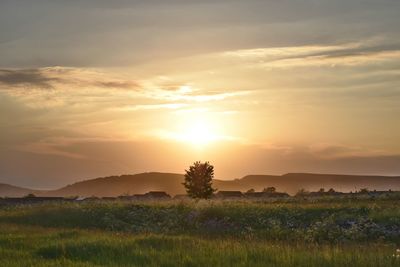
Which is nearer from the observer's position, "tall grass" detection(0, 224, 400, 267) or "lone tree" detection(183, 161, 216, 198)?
"tall grass" detection(0, 224, 400, 267)

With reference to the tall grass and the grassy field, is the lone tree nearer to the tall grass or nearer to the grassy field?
the grassy field

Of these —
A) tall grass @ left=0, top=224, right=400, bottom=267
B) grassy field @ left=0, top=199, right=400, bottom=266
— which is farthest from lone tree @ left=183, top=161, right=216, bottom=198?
tall grass @ left=0, top=224, right=400, bottom=267

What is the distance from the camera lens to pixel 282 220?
37.1 m

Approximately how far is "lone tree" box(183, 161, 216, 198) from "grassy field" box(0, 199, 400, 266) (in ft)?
117

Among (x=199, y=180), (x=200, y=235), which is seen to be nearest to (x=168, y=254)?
(x=200, y=235)

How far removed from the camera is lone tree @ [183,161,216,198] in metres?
81.7

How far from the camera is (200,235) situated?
94.4 feet

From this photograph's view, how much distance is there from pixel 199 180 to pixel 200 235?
2097 inches

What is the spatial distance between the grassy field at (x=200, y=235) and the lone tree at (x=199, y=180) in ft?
117

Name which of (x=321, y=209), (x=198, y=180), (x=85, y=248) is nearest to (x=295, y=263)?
(x=85, y=248)

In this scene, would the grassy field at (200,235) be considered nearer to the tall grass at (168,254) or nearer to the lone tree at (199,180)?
the tall grass at (168,254)

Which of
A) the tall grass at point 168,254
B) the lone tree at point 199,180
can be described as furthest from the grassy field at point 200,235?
the lone tree at point 199,180

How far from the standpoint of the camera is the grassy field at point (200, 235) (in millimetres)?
16641

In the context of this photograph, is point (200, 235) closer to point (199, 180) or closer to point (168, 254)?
point (168, 254)
